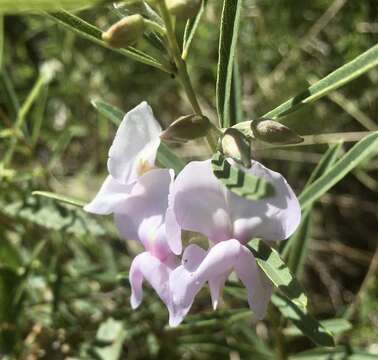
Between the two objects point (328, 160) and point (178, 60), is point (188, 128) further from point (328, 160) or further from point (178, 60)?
point (328, 160)

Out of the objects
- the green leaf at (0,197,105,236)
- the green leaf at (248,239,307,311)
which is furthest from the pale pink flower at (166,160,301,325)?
the green leaf at (0,197,105,236)

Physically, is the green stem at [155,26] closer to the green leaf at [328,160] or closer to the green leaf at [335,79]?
the green leaf at [335,79]

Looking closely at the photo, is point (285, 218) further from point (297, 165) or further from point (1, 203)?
point (297, 165)

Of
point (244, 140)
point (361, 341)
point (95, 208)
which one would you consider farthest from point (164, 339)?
point (244, 140)

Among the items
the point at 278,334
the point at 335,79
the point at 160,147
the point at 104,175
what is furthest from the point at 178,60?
the point at 104,175

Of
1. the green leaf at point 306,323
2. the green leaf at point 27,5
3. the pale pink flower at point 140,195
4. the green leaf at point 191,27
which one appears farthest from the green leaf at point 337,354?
the green leaf at point 27,5

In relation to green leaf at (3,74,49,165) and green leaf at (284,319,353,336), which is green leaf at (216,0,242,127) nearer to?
green leaf at (284,319,353,336)
